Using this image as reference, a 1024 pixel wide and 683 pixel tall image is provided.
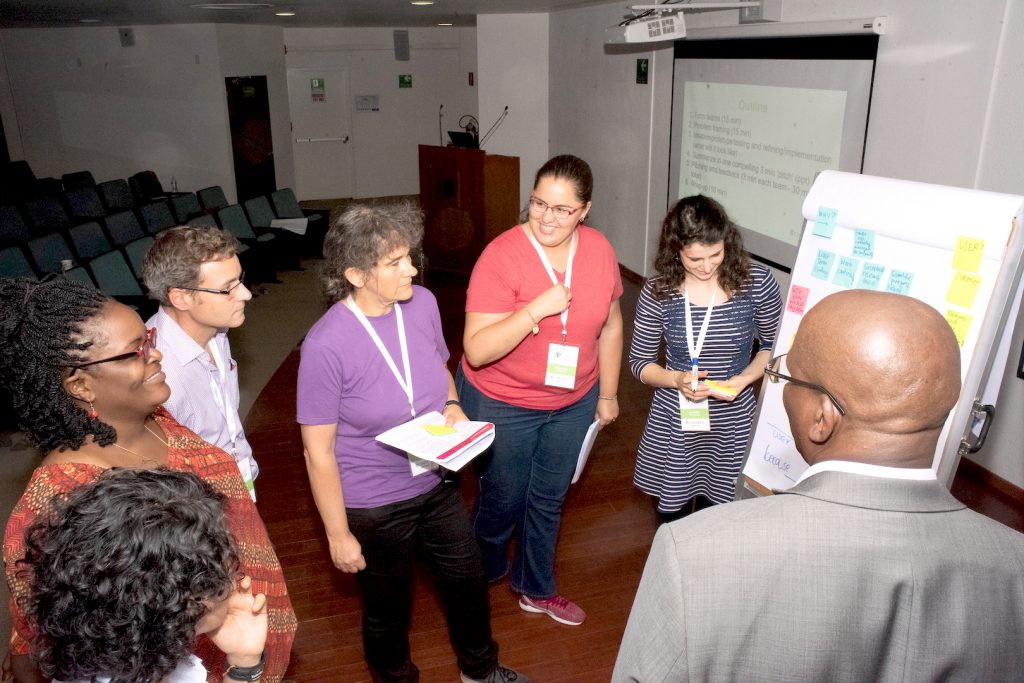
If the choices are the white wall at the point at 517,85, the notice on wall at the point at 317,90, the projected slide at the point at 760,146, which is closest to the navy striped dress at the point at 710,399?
the projected slide at the point at 760,146

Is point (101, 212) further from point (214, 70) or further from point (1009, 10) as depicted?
point (1009, 10)

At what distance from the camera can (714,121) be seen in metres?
6.04

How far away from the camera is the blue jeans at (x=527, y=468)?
2.56 meters

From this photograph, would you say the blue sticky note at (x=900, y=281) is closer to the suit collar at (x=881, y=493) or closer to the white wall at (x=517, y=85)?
the suit collar at (x=881, y=493)

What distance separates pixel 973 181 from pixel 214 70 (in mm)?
10516

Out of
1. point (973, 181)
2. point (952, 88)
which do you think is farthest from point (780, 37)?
point (973, 181)

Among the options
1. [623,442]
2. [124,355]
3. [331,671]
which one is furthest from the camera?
[623,442]

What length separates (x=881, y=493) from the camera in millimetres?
1040

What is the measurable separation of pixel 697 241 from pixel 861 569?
5.64 ft

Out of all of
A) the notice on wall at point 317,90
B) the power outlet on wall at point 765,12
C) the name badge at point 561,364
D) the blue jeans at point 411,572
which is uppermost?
the power outlet on wall at point 765,12

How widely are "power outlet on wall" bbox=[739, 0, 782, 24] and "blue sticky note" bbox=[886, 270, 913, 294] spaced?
378 cm

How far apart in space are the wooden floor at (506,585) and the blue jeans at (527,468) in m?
0.32

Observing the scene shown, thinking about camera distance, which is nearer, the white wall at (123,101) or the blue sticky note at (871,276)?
the blue sticky note at (871,276)

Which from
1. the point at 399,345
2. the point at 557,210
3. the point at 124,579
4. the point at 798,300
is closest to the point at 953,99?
the point at 798,300
